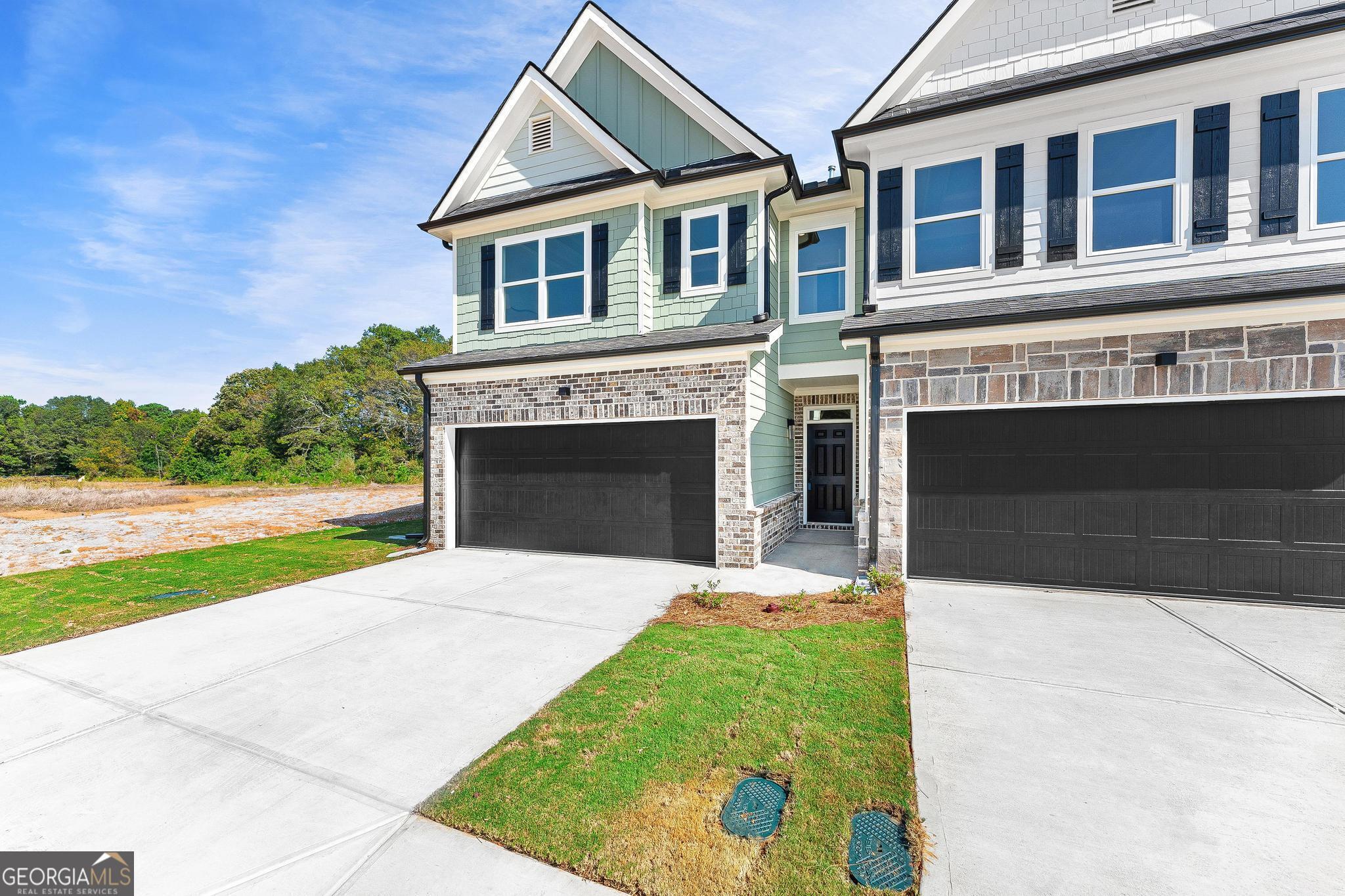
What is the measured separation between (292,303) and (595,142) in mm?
33870

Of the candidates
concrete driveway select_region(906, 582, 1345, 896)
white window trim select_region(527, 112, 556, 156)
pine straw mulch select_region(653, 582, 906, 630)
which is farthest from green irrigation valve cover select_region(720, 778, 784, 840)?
white window trim select_region(527, 112, 556, 156)

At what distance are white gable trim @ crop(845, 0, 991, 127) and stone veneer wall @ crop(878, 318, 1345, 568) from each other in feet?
12.7

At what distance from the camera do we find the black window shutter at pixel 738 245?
891 centimetres

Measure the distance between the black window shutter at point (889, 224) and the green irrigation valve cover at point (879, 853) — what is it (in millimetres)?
7028

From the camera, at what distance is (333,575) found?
26.6ft

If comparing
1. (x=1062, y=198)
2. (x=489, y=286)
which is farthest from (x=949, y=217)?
(x=489, y=286)

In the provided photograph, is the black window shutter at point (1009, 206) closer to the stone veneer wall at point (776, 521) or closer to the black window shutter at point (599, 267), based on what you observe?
the stone veneer wall at point (776, 521)

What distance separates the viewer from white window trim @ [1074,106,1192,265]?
635 centimetres

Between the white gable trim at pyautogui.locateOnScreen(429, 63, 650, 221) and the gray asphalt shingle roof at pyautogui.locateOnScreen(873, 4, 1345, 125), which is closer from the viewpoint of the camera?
the gray asphalt shingle roof at pyautogui.locateOnScreen(873, 4, 1345, 125)

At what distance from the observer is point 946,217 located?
729 cm

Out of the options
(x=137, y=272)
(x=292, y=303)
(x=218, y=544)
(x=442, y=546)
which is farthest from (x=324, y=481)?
(x=442, y=546)

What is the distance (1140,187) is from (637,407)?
7414 mm

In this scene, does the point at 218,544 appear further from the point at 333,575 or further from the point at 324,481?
the point at 324,481

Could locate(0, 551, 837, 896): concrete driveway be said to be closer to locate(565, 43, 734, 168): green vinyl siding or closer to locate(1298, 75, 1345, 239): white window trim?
locate(1298, 75, 1345, 239): white window trim
